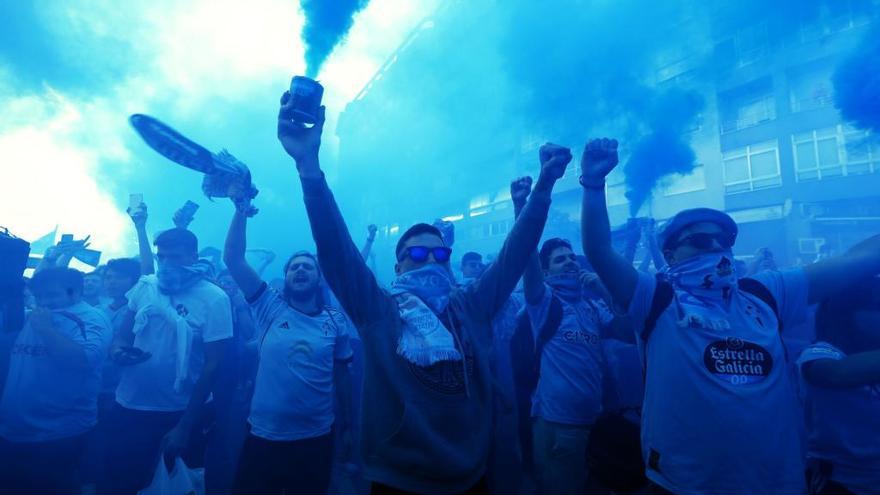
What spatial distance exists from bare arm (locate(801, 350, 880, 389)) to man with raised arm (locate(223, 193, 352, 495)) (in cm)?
329

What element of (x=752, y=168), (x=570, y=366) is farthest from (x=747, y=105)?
(x=570, y=366)

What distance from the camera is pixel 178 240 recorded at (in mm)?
4113

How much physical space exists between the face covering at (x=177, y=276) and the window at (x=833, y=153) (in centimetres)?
2412

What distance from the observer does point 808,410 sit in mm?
2324

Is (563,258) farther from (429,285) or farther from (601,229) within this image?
(429,285)

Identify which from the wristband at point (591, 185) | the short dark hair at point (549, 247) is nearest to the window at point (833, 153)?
the short dark hair at point (549, 247)

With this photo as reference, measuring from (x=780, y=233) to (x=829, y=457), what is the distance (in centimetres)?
2142

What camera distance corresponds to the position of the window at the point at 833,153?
16.5 m

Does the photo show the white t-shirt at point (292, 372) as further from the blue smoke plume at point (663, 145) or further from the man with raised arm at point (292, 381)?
the blue smoke plume at point (663, 145)

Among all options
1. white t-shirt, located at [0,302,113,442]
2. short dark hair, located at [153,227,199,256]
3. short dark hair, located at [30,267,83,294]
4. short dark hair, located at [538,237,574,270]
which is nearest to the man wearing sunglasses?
short dark hair, located at [538,237,574,270]

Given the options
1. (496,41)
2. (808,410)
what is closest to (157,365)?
(808,410)

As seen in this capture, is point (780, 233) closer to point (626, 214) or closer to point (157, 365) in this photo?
point (626, 214)

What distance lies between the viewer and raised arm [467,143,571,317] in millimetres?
2281

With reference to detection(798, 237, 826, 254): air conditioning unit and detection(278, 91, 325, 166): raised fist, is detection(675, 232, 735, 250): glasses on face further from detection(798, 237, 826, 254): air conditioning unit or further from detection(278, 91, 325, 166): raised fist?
detection(798, 237, 826, 254): air conditioning unit
